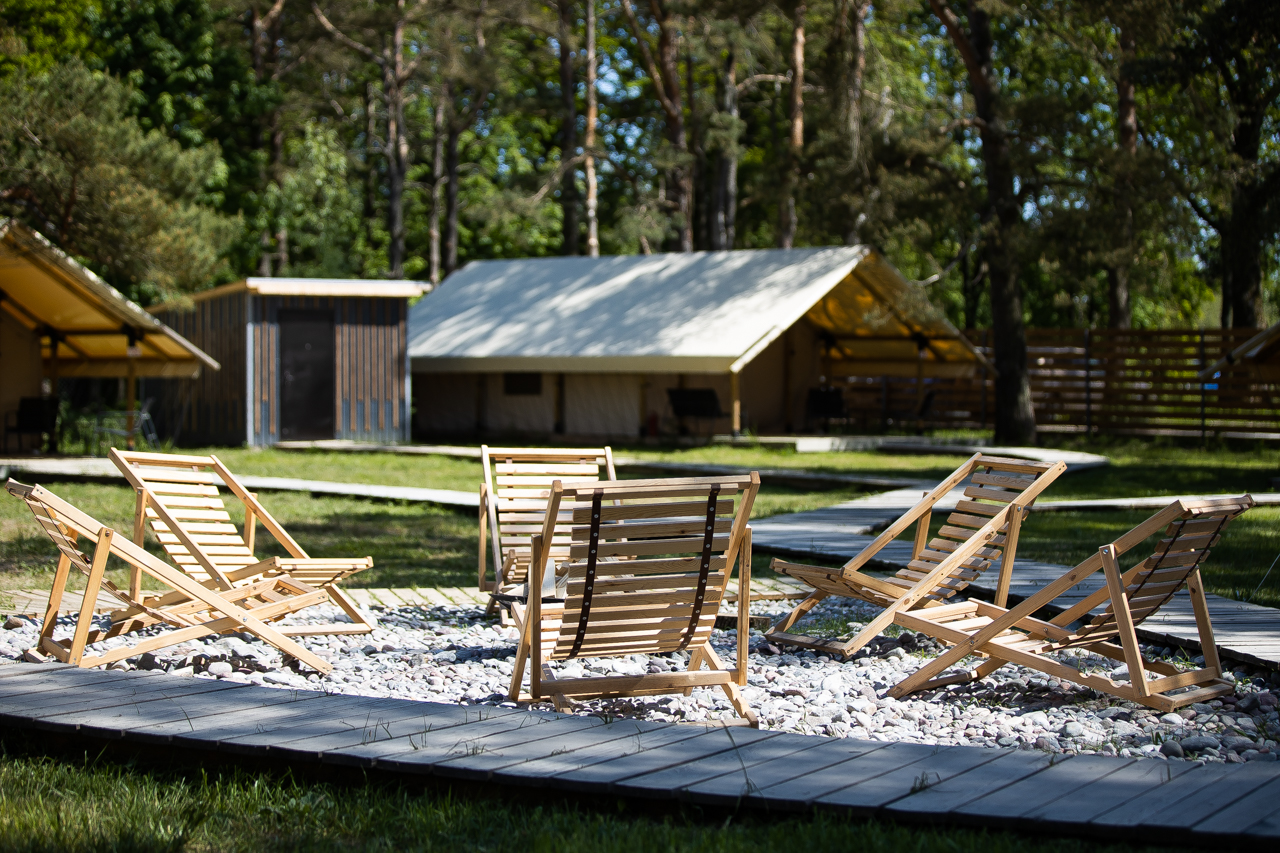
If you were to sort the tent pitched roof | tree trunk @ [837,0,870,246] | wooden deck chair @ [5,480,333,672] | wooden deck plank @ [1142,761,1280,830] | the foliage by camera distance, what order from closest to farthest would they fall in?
wooden deck plank @ [1142,761,1280,830] → wooden deck chair @ [5,480,333,672] → the tent pitched roof → the foliage → tree trunk @ [837,0,870,246]

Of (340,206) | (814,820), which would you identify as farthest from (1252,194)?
Answer: (340,206)

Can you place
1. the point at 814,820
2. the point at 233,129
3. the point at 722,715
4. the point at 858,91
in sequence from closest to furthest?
the point at 814,820 → the point at 722,715 → the point at 858,91 → the point at 233,129

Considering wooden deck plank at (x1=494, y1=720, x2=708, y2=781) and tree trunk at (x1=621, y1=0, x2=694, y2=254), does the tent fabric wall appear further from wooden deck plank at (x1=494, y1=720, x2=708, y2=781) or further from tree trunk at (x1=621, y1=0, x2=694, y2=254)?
wooden deck plank at (x1=494, y1=720, x2=708, y2=781)

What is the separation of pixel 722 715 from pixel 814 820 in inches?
65.8

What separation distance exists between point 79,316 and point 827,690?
611 inches

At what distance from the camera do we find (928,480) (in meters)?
14.2

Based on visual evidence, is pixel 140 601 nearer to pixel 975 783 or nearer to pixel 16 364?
pixel 975 783

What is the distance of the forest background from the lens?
1842 cm

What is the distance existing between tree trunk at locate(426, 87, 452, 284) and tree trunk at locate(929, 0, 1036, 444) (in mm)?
18169

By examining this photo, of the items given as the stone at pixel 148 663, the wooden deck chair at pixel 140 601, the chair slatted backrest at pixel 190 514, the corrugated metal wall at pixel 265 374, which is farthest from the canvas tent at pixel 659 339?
the stone at pixel 148 663

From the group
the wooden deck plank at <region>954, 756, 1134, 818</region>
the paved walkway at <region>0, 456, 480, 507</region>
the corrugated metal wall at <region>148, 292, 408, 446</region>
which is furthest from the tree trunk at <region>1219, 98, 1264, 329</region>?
the corrugated metal wall at <region>148, 292, 408, 446</region>

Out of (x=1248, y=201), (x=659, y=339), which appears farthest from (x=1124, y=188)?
(x=659, y=339)

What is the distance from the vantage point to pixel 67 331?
725 inches

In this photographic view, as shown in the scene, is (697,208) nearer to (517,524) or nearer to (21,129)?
(21,129)
